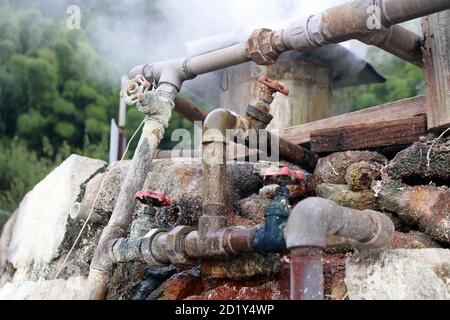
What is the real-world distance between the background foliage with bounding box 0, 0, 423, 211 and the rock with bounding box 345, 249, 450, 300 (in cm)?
952

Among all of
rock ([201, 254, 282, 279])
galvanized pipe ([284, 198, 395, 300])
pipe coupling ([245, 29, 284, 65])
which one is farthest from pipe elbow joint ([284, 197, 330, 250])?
pipe coupling ([245, 29, 284, 65])

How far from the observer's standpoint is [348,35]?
322 cm

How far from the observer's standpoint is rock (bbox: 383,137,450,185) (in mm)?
3170

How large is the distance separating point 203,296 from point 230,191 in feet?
3.61

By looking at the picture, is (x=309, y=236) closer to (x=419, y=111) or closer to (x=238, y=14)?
(x=419, y=111)

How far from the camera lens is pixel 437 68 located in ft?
10.8

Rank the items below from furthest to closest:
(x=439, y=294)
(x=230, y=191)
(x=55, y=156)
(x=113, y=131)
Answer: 1. (x=55, y=156)
2. (x=113, y=131)
3. (x=230, y=191)
4. (x=439, y=294)

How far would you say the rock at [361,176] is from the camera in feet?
10.9

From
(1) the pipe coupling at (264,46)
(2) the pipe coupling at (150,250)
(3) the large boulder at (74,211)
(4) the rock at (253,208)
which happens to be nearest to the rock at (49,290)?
(3) the large boulder at (74,211)

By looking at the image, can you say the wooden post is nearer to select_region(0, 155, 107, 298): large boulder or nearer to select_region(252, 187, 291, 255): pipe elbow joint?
select_region(252, 187, 291, 255): pipe elbow joint

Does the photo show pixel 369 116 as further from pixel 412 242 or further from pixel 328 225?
pixel 328 225

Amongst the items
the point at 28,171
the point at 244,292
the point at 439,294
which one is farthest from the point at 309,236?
the point at 28,171

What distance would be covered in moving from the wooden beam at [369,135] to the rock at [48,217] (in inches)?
76.4

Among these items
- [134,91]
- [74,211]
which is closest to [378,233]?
[134,91]
